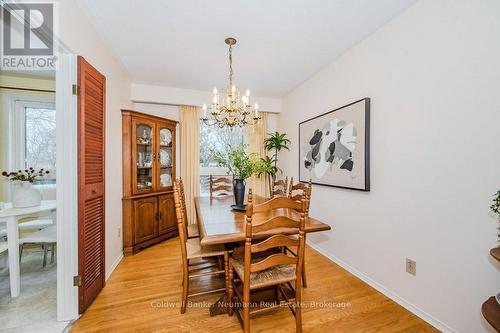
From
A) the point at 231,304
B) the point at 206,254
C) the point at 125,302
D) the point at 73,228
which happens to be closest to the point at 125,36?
the point at 73,228

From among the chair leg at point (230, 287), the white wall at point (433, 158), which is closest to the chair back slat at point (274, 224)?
the chair leg at point (230, 287)

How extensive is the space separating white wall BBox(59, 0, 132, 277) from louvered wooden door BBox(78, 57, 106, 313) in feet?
0.69

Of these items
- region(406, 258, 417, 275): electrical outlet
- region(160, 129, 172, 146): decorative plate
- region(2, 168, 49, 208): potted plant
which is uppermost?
region(160, 129, 172, 146): decorative plate

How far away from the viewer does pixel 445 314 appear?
1.56 metres

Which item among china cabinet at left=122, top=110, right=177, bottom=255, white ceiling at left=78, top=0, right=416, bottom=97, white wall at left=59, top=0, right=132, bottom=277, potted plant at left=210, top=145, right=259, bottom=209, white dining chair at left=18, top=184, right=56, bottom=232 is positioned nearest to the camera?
white wall at left=59, top=0, right=132, bottom=277

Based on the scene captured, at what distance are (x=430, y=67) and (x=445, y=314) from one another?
1.89 m

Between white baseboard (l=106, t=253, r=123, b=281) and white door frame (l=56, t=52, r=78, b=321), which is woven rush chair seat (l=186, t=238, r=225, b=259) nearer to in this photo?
white door frame (l=56, t=52, r=78, b=321)

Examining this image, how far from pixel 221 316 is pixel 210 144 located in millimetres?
2999

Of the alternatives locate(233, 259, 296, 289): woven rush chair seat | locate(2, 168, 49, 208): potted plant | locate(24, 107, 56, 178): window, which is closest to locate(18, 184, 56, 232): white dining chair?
locate(24, 107, 56, 178): window

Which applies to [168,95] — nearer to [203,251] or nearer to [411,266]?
[203,251]

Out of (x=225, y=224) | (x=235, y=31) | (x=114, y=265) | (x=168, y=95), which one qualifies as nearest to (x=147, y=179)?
(x=114, y=265)

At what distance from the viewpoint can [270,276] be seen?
152cm

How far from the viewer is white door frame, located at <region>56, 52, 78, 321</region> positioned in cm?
163

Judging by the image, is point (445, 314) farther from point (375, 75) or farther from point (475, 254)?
point (375, 75)
